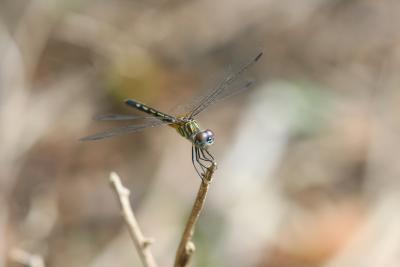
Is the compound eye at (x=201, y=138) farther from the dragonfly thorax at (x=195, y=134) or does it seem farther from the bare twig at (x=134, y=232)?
the bare twig at (x=134, y=232)

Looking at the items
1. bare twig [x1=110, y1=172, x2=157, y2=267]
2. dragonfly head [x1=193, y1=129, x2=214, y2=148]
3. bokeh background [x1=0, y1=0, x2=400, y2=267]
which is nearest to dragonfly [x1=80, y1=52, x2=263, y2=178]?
dragonfly head [x1=193, y1=129, x2=214, y2=148]

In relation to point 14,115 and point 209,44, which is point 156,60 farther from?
point 14,115

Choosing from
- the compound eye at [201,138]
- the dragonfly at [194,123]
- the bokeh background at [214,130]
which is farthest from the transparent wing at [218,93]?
the bokeh background at [214,130]

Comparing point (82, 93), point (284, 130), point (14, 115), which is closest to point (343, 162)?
point (284, 130)

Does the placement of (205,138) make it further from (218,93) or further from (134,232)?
(134,232)

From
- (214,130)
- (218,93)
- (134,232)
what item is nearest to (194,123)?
(218,93)

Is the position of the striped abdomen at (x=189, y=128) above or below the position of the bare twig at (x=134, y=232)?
above

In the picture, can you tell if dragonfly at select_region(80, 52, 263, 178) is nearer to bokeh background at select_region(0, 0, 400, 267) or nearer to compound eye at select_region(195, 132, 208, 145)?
compound eye at select_region(195, 132, 208, 145)
